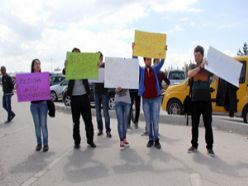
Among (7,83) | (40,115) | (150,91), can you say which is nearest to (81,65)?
(40,115)

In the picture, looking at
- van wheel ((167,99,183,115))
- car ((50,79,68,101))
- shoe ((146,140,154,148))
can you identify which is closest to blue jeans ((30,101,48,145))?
shoe ((146,140,154,148))

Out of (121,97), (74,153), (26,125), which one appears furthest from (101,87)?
(26,125)

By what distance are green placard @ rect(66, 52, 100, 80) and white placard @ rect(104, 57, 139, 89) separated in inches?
10.3

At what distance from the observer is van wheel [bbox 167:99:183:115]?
15.3m

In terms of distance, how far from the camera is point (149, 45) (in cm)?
882

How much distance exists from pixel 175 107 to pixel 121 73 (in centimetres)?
665

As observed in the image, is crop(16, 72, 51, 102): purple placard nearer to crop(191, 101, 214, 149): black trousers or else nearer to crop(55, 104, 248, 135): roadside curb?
crop(191, 101, 214, 149): black trousers

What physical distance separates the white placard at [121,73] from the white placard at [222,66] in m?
1.67

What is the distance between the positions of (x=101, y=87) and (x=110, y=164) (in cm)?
337

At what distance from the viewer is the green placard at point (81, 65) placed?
895cm

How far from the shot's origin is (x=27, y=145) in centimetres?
998

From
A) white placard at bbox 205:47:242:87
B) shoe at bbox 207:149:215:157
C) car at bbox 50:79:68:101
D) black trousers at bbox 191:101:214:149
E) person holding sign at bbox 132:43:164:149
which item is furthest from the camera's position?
car at bbox 50:79:68:101

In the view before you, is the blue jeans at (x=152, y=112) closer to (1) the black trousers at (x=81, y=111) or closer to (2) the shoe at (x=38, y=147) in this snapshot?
(1) the black trousers at (x=81, y=111)

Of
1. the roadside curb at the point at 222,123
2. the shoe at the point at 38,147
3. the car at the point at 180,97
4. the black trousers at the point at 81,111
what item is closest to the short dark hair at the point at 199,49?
the black trousers at the point at 81,111
